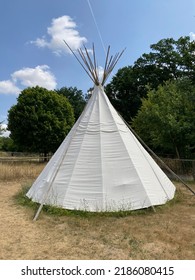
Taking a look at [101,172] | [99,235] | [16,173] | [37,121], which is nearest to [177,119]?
[16,173]

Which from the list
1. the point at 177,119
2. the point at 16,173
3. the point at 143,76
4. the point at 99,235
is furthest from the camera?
the point at 143,76

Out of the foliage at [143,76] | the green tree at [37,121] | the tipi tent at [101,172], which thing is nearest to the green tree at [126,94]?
the foliage at [143,76]

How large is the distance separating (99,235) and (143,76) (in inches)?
908

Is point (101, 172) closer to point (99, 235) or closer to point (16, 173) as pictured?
point (99, 235)

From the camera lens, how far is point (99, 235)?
4547mm

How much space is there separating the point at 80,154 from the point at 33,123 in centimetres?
1441

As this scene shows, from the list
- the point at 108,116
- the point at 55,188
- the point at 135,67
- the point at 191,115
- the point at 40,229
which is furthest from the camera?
the point at 135,67

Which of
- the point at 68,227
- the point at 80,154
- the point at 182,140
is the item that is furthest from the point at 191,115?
the point at 68,227

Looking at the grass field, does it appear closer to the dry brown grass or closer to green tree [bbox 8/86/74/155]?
the dry brown grass

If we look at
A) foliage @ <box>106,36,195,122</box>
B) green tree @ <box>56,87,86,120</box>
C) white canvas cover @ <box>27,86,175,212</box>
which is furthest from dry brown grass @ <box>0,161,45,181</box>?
green tree @ <box>56,87,86,120</box>

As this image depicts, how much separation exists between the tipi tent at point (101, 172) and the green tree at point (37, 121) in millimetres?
13651

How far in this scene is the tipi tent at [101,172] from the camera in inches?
225

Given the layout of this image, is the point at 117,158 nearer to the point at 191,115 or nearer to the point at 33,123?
the point at 191,115

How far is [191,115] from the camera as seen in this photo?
11.7 metres
